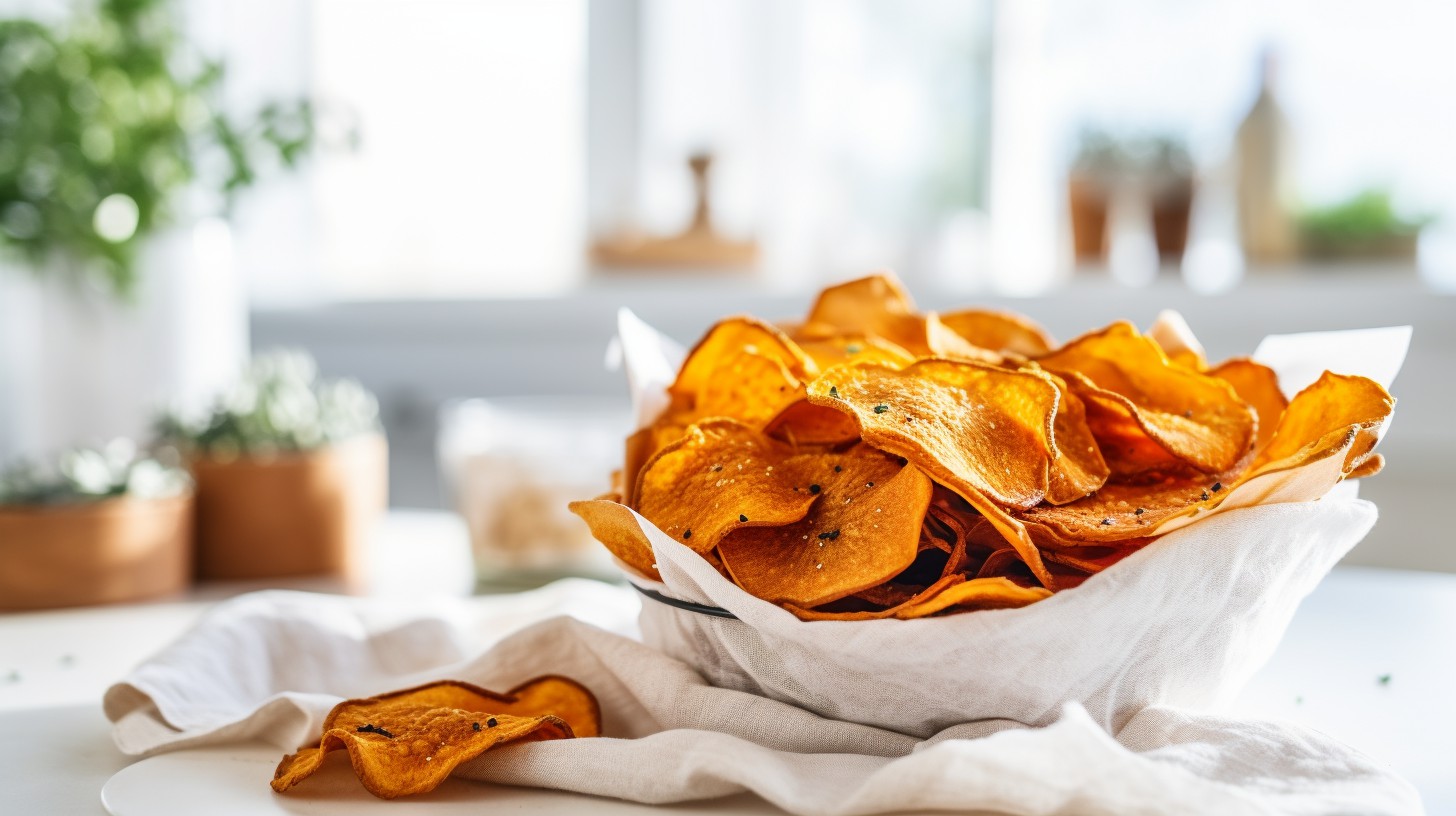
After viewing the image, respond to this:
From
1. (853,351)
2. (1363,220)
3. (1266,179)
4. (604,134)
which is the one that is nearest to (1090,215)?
(1266,179)

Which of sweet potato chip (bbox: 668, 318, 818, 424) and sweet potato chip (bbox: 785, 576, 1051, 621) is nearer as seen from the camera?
sweet potato chip (bbox: 785, 576, 1051, 621)

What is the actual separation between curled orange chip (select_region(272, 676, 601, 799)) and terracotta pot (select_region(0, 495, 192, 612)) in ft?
1.76

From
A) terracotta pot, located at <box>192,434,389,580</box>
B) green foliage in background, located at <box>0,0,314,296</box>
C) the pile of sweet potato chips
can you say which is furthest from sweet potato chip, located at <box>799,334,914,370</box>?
green foliage in background, located at <box>0,0,314,296</box>

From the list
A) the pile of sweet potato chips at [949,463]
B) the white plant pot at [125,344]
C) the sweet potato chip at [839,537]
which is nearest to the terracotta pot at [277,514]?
the white plant pot at [125,344]

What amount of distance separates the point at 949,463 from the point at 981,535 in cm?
5

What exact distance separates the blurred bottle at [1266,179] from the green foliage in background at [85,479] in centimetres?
158

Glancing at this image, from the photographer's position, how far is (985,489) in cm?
48

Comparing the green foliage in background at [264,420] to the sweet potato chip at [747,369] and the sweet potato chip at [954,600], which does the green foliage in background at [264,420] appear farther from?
the sweet potato chip at [954,600]

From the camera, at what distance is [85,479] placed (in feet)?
3.20

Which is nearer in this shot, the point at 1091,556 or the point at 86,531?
the point at 1091,556

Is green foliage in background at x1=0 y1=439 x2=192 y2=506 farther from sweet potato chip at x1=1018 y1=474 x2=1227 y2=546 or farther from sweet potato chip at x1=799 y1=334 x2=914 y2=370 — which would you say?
sweet potato chip at x1=1018 y1=474 x2=1227 y2=546

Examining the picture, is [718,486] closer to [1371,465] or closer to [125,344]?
[1371,465]

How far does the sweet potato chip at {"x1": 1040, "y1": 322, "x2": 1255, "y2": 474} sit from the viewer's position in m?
0.56

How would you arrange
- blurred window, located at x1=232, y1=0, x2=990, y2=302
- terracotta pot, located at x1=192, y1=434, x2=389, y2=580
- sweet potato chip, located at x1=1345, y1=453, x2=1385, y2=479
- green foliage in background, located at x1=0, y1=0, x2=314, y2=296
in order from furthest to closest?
blurred window, located at x1=232, y1=0, x2=990, y2=302, green foliage in background, located at x1=0, y1=0, x2=314, y2=296, terracotta pot, located at x1=192, y1=434, x2=389, y2=580, sweet potato chip, located at x1=1345, y1=453, x2=1385, y2=479
